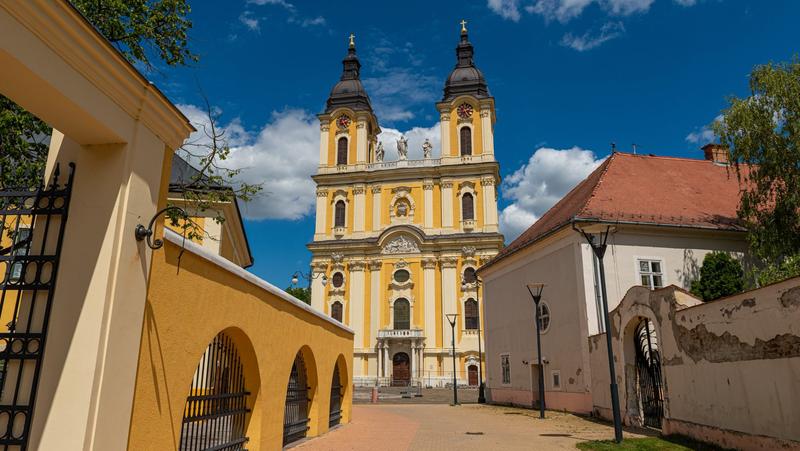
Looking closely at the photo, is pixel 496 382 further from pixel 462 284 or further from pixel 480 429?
pixel 462 284

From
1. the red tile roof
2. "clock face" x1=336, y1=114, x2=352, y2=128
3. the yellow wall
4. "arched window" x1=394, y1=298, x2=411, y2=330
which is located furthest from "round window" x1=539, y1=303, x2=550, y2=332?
"clock face" x1=336, y1=114, x2=352, y2=128

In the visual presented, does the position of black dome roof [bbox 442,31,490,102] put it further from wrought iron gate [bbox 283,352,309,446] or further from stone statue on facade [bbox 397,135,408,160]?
wrought iron gate [bbox 283,352,309,446]

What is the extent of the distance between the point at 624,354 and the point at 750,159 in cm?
842

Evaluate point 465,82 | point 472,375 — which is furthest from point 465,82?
point 472,375

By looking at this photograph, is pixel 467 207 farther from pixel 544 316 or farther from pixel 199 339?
pixel 199 339

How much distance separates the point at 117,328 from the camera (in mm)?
4359

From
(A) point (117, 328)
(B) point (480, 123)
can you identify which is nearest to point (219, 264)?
(A) point (117, 328)

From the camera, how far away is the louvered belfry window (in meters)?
51.5

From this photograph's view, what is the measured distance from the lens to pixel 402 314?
46.7m

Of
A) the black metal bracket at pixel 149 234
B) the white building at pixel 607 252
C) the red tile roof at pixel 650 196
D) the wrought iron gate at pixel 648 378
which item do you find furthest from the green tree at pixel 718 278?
the black metal bracket at pixel 149 234

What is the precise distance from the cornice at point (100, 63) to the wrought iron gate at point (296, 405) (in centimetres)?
644

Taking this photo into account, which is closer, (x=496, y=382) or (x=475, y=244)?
(x=496, y=382)

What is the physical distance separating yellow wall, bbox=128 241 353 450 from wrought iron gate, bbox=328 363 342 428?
464cm

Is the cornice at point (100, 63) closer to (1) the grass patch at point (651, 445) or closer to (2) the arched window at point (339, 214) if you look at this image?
(1) the grass patch at point (651, 445)
